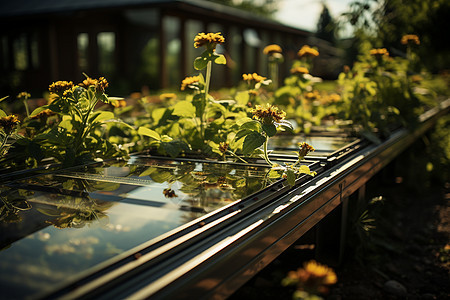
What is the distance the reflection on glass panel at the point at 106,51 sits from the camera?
12.6 meters

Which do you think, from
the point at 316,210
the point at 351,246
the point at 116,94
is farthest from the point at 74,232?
the point at 116,94

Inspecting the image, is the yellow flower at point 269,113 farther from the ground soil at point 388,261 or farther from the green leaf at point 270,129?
the ground soil at point 388,261

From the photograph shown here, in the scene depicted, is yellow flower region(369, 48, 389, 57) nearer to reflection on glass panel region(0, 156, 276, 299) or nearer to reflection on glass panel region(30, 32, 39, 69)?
reflection on glass panel region(0, 156, 276, 299)

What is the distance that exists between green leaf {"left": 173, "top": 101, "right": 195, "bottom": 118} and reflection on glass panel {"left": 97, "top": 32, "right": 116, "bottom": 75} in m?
11.0

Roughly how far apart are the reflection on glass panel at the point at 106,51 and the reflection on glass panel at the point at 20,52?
2643 millimetres

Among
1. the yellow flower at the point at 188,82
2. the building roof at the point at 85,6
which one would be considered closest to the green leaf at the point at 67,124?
the yellow flower at the point at 188,82

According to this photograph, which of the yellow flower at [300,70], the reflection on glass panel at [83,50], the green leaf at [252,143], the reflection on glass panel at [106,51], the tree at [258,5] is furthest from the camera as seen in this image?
the tree at [258,5]

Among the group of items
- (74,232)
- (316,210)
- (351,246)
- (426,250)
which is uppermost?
(74,232)

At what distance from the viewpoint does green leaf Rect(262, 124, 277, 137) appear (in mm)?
1594

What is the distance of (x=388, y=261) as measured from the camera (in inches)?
115

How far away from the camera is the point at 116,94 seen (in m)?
10.6

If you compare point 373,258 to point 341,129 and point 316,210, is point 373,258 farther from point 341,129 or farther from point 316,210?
point 316,210

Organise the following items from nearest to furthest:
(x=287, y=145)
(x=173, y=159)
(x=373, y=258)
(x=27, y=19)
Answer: (x=173, y=159), (x=287, y=145), (x=373, y=258), (x=27, y=19)

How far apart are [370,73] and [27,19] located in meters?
12.0
